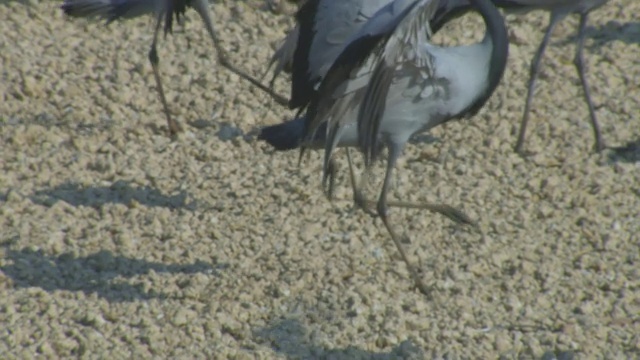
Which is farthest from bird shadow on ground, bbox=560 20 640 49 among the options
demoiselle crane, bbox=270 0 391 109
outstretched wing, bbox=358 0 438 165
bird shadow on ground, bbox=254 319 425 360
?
bird shadow on ground, bbox=254 319 425 360

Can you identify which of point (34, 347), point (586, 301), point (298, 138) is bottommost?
point (34, 347)

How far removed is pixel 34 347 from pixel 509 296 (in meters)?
2.26

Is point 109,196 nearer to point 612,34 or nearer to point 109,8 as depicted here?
point 109,8

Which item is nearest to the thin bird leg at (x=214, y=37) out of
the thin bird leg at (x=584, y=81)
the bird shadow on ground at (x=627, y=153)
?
the thin bird leg at (x=584, y=81)

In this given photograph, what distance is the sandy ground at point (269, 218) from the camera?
5832 millimetres

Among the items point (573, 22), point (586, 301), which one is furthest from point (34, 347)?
point (573, 22)

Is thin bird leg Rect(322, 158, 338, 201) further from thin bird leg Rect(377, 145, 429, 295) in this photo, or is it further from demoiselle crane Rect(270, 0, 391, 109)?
demoiselle crane Rect(270, 0, 391, 109)

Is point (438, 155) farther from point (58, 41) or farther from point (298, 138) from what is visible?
point (58, 41)

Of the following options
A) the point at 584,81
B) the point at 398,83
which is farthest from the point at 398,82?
the point at 584,81

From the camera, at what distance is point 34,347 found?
5617 millimetres

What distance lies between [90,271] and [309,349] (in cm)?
129

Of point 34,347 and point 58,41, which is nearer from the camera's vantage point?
point 34,347

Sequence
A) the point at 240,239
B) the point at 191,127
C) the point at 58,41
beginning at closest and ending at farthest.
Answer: the point at 240,239, the point at 191,127, the point at 58,41

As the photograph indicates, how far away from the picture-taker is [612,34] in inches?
343
